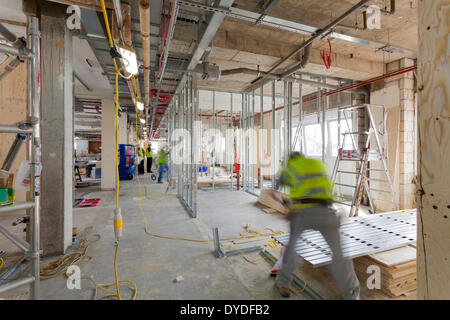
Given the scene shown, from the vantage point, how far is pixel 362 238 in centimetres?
252

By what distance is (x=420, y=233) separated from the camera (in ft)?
2.75

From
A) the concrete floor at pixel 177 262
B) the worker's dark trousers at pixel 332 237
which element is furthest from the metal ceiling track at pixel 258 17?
the concrete floor at pixel 177 262

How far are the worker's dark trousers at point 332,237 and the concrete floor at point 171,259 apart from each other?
1.46 ft

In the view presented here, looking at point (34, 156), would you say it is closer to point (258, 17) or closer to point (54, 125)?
point (54, 125)

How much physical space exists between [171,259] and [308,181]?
194 cm

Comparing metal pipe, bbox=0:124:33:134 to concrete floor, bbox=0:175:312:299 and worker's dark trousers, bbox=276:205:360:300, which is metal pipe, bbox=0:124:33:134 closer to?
concrete floor, bbox=0:175:312:299

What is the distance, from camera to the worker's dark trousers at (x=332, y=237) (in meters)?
1.83

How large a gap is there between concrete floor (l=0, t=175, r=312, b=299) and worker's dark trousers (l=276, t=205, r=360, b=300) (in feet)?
1.46

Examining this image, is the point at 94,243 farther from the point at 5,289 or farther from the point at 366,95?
the point at 366,95

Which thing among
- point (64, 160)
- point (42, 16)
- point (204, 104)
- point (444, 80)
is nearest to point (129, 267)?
point (64, 160)

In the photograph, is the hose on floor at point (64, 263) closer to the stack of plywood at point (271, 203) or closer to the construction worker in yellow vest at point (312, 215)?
the construction worker in yellow vest at point (312, 215)

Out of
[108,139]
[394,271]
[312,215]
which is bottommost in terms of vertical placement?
[394,271]

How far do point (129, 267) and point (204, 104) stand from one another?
24.9ft

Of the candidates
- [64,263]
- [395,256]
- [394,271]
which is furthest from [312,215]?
[64,263]
